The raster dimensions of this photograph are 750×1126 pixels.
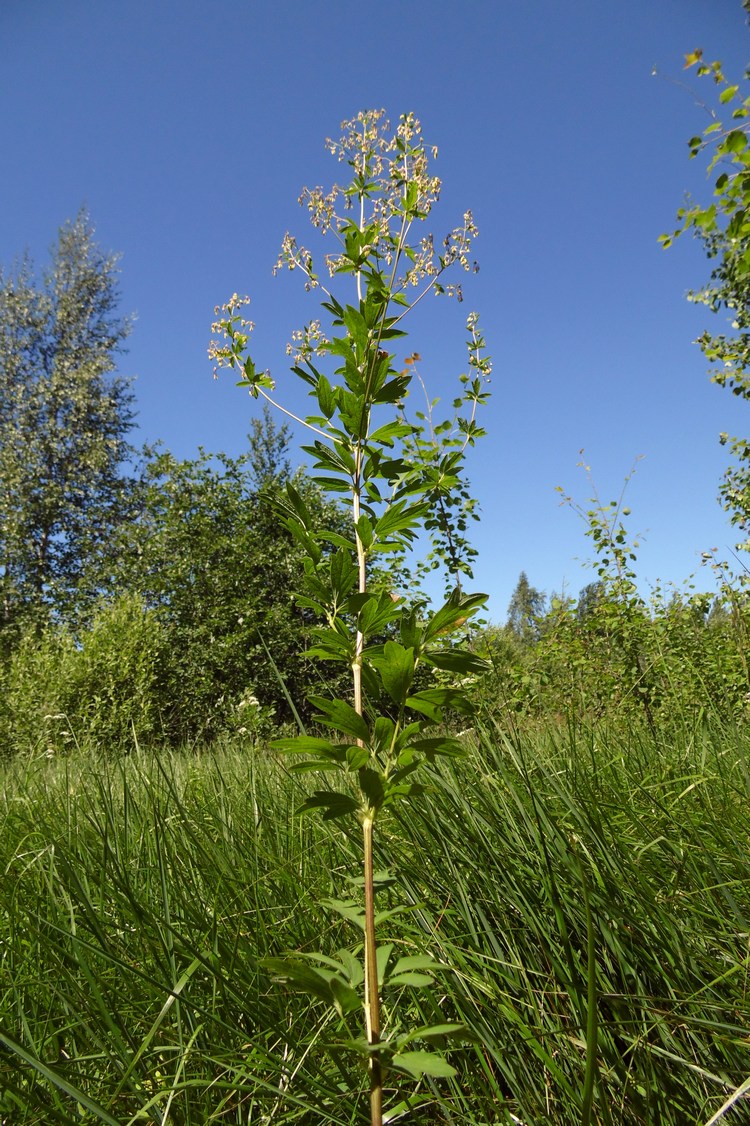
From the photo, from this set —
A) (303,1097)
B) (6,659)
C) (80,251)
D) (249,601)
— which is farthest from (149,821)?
(80,251)

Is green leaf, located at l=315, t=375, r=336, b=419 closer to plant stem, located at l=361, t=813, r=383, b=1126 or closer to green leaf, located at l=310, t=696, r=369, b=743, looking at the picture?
green leaf, located at l=310, t=696, r=369, b=743

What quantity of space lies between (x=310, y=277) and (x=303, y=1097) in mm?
2052

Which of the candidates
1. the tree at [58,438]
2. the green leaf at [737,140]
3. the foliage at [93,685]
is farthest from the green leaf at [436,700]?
the tree at [58,438]

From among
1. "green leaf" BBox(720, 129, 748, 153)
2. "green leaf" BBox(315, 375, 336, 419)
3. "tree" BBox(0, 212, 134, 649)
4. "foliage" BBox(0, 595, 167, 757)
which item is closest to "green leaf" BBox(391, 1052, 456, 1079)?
"green leaf" BBox(315, 375, 336, 419)

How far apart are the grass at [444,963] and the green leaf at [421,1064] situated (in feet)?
0.39

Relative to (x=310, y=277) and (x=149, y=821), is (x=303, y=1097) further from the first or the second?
(x=310, y=277)

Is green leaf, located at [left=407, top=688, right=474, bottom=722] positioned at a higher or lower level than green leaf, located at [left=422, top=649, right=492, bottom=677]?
lower

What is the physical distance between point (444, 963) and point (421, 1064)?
1.59ft

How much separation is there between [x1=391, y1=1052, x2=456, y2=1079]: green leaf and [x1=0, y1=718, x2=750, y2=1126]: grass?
0.12 meters

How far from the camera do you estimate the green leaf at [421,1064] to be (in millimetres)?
Result: 497

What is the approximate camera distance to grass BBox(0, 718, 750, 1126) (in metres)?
0.85

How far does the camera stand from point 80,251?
17.9 meters

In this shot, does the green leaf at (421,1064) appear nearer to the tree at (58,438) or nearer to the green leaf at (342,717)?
the green leaf at (342,717)

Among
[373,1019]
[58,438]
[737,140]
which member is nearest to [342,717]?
[373,1019]
